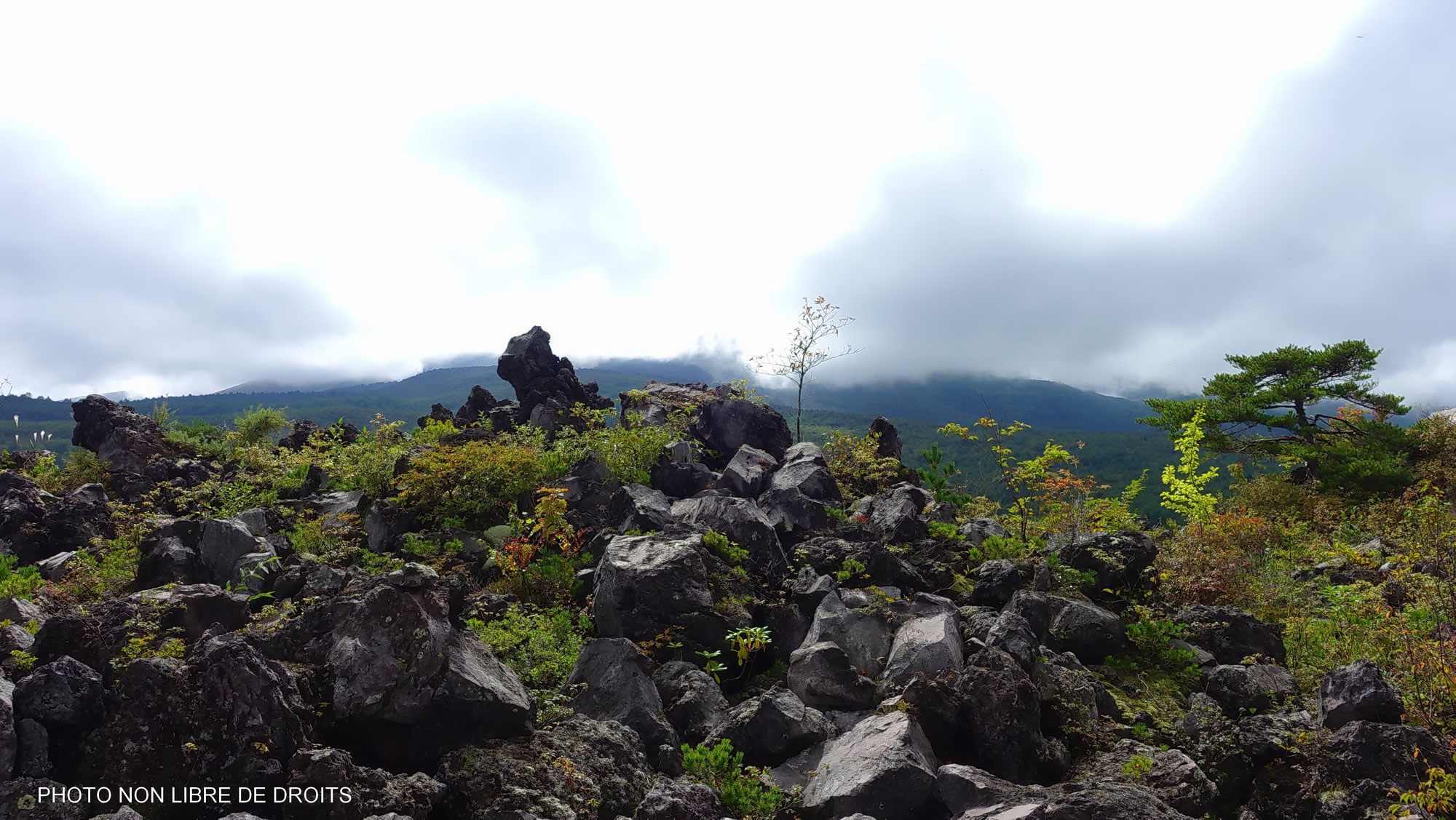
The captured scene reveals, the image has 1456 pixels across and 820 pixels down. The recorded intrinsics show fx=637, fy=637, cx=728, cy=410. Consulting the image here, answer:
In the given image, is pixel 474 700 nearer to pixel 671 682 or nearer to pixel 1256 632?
pixel 671 682

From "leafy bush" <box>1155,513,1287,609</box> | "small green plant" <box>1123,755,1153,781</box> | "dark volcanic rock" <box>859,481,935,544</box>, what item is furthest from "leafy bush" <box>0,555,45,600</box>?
"leafy bush" <box>1155,513,1287,609</box>

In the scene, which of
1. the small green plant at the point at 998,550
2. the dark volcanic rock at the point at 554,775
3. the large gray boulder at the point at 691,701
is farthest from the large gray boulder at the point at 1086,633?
the dark volcanic rock at the point at 554,775

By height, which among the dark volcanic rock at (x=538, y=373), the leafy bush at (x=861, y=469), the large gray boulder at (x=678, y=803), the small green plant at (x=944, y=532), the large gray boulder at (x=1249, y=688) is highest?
the dark volcanic rock at (x=538, y=373)

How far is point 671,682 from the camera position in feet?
31.1

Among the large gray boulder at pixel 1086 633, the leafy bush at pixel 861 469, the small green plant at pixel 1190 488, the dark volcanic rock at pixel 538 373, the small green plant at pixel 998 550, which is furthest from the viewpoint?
the dark volcanic rock at pixel 538 373

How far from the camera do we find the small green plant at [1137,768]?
714 cm

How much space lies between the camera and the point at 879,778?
6.71 meters

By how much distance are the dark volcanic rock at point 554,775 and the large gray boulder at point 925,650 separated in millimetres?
4187

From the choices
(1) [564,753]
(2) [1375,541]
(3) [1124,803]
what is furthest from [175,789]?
(2) [1375,541]

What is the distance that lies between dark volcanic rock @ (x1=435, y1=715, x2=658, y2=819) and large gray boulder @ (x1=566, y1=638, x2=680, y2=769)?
68 centimetres

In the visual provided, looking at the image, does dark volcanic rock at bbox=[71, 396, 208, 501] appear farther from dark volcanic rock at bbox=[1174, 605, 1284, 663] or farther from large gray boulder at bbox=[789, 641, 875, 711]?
dark volcanic rock at bbox=[1174, 605, 1284, 663]

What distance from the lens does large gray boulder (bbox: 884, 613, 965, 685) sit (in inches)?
384

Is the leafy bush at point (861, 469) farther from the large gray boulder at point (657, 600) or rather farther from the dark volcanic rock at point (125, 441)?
the dark volcanic rock at point (125, 441)

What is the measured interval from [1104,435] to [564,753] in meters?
153
